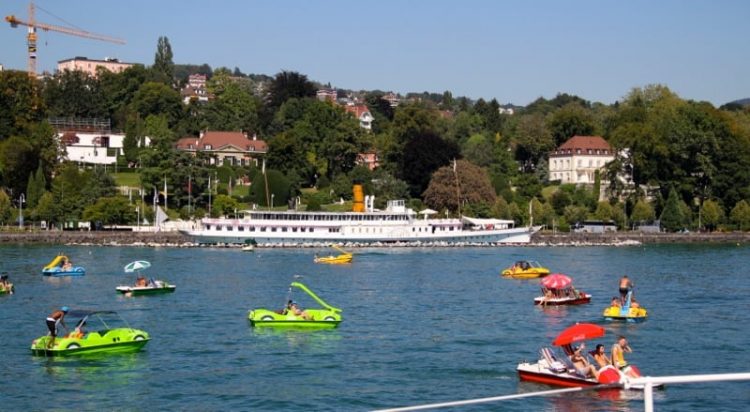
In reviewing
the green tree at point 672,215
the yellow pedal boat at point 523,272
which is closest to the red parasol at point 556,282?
the yellow pedal boat at point 523,272

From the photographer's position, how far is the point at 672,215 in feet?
399

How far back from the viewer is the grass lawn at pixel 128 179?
130750 millimetres

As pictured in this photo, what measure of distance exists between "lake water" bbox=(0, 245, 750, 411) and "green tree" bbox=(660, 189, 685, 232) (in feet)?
146

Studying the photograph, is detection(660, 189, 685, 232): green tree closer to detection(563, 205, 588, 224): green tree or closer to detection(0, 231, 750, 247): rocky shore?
detection(0, 231, 750, 247): rocky shore

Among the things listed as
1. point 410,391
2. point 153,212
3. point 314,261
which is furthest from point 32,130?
point 410,391

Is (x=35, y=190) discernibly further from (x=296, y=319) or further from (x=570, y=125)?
(x=296, y=319)

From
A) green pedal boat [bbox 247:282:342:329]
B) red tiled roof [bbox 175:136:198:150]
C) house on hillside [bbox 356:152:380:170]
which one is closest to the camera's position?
green pedal boat [bbox 247:282:342:329]

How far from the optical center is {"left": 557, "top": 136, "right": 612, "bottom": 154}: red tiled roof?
14950cm

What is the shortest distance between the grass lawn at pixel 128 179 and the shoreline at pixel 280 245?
1886 centimetres

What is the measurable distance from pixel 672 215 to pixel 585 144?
30.5 m

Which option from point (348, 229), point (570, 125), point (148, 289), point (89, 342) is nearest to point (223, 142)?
point (348, 229)

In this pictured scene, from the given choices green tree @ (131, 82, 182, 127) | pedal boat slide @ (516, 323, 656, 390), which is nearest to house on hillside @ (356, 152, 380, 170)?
green tree @ (131, 82, 182, 127)

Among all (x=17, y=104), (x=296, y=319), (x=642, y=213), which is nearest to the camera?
(x=296, y=319)

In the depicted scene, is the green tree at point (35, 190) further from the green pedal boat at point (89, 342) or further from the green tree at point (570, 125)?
the green pedal boat at point (89, 342)
